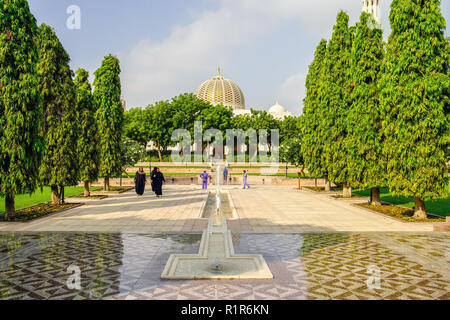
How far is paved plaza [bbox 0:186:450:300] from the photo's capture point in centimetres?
600

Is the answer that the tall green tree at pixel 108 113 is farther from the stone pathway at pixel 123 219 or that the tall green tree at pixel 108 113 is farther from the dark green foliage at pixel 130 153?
the stone pathway at pixel 123 219

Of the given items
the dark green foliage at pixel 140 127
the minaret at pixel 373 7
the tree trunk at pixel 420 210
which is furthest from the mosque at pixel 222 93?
the tree trunk at pixel 420 210

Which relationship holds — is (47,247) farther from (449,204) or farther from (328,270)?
(449,204)

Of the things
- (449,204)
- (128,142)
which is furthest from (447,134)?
(128,142)

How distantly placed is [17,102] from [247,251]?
363 inches

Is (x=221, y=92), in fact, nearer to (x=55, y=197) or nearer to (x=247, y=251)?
(x=55, y=197)

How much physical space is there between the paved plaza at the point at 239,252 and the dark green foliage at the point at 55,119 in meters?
2.02

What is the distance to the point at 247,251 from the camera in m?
8.70

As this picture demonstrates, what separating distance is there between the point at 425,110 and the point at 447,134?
1.18 meters

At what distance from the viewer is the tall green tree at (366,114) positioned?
16469mm

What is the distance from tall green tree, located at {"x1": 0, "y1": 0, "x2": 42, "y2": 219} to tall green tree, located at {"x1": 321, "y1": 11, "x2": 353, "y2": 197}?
14.6 m

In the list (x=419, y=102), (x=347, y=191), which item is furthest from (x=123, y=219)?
(x=347, y=191)

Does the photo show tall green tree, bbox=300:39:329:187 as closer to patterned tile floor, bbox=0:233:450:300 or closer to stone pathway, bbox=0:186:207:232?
stone pathway, bbox=0:186:207:232

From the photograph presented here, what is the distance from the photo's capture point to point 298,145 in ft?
97.3
